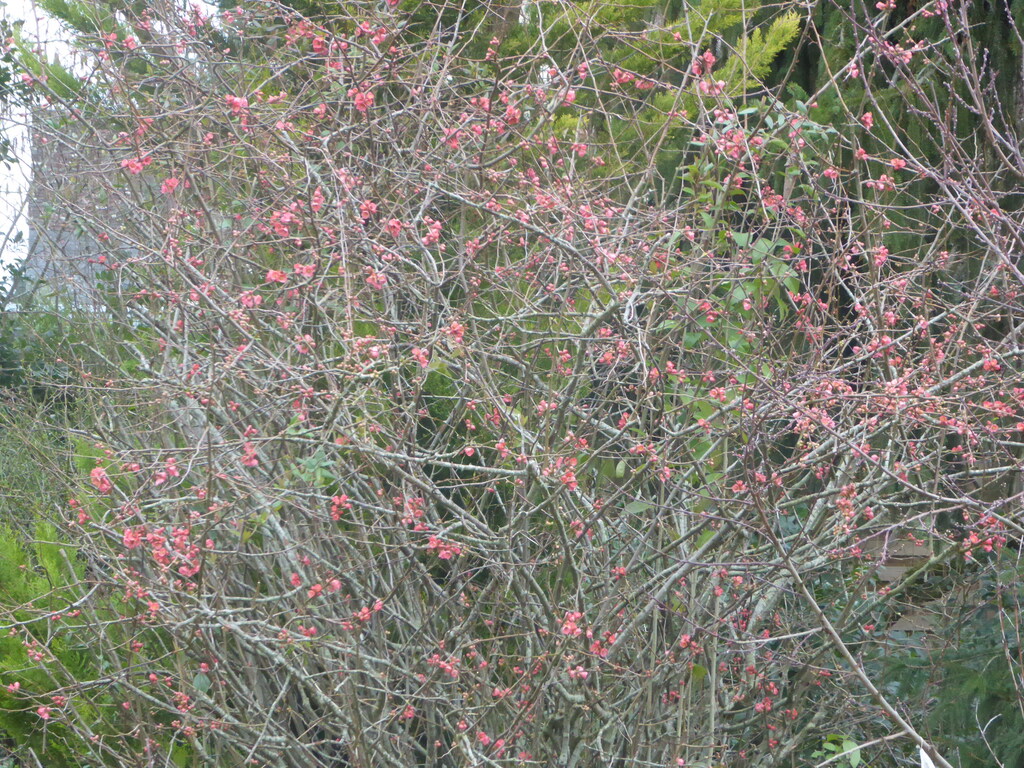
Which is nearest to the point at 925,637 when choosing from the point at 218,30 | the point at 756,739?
the point at 756,739

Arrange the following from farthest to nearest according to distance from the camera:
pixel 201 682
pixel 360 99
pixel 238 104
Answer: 1. pixel 201 682
2. pixel 360 99
3. pixel 238 104

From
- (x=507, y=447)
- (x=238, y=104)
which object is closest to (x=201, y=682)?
(x=507, y=447)

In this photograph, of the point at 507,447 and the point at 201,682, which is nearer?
the point at 507,447

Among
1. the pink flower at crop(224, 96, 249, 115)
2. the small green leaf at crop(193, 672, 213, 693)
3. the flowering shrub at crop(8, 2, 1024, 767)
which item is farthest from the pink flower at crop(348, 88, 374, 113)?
the small green leaf at crop(193, 672, 213, 693)

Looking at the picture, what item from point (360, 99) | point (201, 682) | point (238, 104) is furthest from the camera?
point (201, 682)

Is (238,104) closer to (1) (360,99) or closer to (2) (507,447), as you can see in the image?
(1) (360,99)

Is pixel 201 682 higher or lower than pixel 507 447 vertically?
lower

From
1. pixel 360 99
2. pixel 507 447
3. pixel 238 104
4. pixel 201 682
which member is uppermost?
pixel 238 104

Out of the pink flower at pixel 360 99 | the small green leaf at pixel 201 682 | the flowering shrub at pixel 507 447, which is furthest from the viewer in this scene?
the small green leaf at pixel 201 682

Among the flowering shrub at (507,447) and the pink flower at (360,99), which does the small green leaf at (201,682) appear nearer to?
the flowering shrub at (507,447)

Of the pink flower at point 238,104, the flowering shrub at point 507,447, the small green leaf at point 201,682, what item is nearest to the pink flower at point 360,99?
the flowering shrub at point 507,447

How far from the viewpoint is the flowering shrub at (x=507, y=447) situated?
316 centimetres

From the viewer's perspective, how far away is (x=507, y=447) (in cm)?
328

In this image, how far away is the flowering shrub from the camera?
10.4 feet
